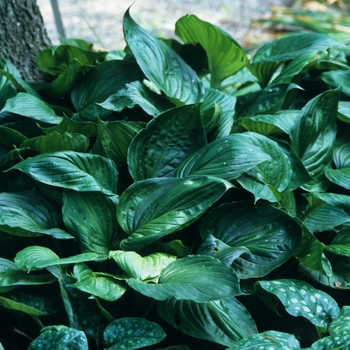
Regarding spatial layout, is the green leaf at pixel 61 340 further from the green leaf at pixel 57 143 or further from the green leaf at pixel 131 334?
the green leaf at pixel 57 143

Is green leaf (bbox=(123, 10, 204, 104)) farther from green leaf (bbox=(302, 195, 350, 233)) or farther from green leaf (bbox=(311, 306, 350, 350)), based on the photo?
green leaf (bbox=(311, 306, 350, 350))

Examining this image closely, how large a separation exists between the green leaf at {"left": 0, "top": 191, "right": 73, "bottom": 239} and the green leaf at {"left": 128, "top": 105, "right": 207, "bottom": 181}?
0.24 metres

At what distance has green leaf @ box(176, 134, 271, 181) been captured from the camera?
121cm

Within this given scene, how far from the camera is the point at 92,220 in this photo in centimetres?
123

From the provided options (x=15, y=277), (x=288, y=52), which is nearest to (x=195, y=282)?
(x=15, y=277)

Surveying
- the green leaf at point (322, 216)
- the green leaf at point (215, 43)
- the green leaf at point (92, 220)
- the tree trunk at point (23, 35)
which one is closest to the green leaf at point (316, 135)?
the green leaf at point (322, 216)

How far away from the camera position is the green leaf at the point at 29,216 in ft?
3.82

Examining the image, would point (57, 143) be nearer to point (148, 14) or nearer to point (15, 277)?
point (15, 277)

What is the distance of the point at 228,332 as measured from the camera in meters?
1.12

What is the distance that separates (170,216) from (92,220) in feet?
0.67

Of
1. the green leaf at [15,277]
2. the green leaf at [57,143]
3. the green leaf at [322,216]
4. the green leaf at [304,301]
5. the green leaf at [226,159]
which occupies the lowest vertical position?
the green leaf at [304,301]

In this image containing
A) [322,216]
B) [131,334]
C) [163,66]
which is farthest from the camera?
[163,66]

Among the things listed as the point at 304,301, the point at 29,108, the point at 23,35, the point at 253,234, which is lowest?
the point at 304,301

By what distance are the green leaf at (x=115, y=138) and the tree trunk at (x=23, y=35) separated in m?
0.71
